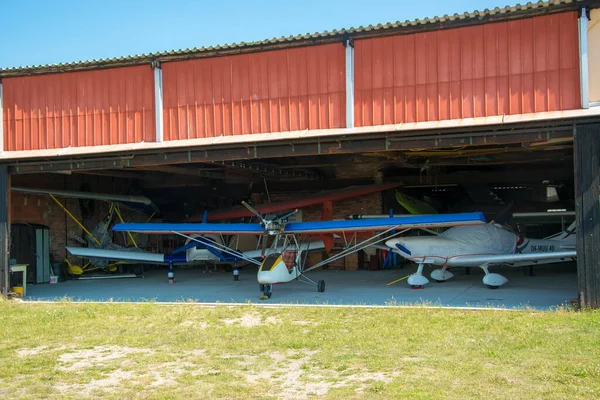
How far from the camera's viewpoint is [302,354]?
805cm

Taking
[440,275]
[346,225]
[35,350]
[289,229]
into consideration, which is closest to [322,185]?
[440,275]

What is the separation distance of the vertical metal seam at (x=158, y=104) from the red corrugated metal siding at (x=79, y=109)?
0.14m

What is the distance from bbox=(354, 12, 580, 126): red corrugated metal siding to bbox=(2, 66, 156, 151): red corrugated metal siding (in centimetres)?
477

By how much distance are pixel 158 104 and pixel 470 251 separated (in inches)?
308

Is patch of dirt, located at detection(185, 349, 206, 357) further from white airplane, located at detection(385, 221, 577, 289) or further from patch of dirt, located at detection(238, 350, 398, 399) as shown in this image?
white airplane, located at detection(385, 221, 577, 289)

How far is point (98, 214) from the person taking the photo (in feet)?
69.3

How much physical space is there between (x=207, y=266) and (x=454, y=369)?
621 inches

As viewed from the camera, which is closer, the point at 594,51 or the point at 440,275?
the point at 594,51

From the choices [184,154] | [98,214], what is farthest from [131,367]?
[98,214]

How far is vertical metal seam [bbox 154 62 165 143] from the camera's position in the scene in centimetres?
1350

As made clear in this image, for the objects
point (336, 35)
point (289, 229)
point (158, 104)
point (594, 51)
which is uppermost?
point (336, 35)

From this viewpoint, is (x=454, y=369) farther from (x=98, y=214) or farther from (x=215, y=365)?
(x=98, y=214)

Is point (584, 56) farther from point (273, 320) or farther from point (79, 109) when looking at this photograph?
point (79, 109)

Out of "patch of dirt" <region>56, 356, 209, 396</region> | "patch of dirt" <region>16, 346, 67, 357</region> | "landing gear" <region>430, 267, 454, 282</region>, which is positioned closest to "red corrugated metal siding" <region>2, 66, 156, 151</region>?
"patch of dirt" <region>16, 346, 67, 357</region>
